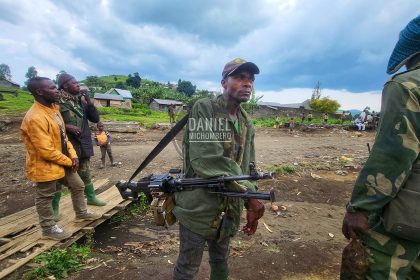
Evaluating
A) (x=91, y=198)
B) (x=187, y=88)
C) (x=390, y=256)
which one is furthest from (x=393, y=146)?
(x=187, y=88)

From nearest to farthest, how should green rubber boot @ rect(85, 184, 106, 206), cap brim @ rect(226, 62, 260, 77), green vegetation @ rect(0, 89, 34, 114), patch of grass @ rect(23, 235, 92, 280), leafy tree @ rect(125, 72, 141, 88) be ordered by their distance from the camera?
cap brim @ rect(226, 62, 260, 77) < patch of grass @ rect(23, 235, 92, 280) < green rubber boot @ rect(85, 184, 106, 206) < green vegetation @ rect(0, 89, 34, 114) < leafy tree @ rect(125, 72, 141, 88)

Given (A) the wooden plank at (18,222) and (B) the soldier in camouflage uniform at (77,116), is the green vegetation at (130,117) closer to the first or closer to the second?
(B) the soldier in camouflage uniform at (77,116)

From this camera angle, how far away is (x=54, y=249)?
3707 millimetres

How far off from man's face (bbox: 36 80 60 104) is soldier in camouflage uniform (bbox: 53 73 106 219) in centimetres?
56

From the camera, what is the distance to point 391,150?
1734mm

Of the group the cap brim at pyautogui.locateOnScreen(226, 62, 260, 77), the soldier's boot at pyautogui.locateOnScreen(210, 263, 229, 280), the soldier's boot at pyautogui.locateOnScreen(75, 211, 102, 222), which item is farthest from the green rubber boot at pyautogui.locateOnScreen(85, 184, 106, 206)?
the cap brim at pyautogui.locateOnScreen(226, 62, 260, 77)

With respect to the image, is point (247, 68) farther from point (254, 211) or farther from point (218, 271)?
point (218, 271)

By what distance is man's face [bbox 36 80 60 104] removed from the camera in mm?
3797

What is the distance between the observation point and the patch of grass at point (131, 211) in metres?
5.43

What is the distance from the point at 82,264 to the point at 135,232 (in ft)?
4.45

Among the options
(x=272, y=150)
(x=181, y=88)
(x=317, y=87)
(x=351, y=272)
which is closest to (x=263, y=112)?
(x=272, y=150)

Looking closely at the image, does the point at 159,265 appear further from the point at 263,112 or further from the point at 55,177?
the point at 263,112

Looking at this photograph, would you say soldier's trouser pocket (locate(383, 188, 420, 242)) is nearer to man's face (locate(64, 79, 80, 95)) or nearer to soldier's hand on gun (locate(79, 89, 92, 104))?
man's face (locate(64, 79, 80, 95))

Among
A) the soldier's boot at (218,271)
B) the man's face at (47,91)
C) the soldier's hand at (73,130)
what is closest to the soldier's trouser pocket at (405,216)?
the soldier's boot at (218,271)
